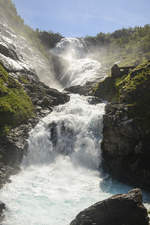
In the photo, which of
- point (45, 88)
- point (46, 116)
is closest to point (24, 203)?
point (46, 116)

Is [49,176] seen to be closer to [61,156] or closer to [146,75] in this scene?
[61,156]

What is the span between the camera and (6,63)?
40.4 metres

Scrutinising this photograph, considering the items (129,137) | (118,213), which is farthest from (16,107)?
(118,213)

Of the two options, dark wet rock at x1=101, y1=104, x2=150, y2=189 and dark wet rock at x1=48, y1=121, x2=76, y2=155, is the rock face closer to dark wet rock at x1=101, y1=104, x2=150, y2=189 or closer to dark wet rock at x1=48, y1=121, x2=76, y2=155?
dark wet rock at x1=101, y1=104, x2=150, y2=189

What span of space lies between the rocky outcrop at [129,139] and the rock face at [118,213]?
10.1 metres

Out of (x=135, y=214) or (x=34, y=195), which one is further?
(x=34, y=195)

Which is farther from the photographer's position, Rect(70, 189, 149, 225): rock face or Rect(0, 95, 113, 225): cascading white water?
Rect(0, 95, 113, 225): cascading white water

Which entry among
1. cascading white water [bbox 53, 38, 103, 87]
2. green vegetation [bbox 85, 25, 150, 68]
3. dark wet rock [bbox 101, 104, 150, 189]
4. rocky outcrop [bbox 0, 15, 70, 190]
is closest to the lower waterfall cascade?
rocky outcrop [bbox 0, 15, 70, 190]

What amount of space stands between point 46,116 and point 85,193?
15847 mm

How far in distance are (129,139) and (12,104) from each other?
53.1 ft

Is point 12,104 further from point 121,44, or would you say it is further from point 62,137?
point 121,44

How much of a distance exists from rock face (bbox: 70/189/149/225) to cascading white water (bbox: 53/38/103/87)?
43.6m

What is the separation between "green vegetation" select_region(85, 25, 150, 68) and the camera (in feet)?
234

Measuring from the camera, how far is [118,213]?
11.5 meters
